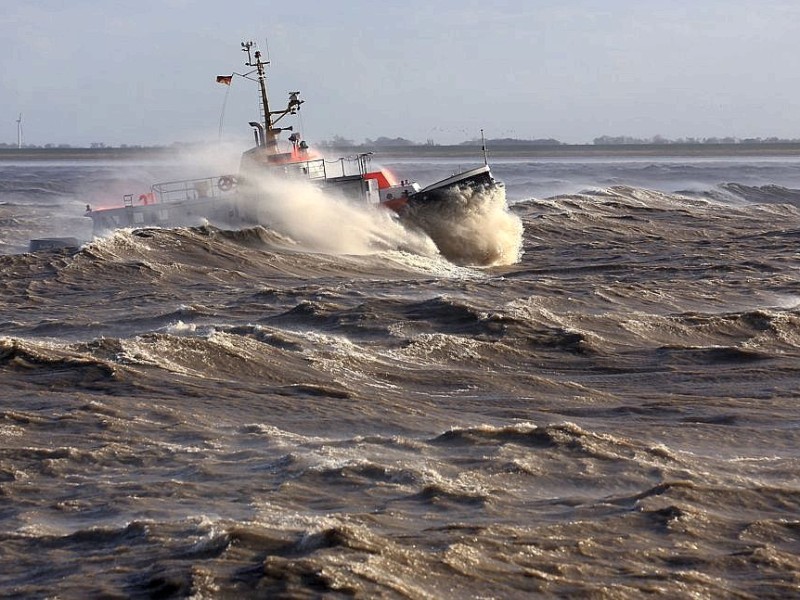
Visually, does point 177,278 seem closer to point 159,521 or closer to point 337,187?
point 337,187

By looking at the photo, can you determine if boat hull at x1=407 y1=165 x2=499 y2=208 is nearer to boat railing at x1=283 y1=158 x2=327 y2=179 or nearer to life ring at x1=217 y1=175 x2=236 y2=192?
boat railing at x1=283 y1=158 x2=327 y2=179

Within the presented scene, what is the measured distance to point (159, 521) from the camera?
10.1 meters

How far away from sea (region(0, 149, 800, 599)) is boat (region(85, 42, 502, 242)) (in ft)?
7.96

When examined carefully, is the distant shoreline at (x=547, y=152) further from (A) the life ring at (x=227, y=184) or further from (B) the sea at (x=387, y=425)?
(B) the sea at (x=387, y=425)

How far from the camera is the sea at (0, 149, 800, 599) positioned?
939 cm

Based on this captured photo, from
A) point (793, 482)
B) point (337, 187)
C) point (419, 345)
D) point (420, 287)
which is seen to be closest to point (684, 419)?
point (793, 482)

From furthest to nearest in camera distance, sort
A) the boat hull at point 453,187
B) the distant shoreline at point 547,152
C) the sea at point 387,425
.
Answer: the distant shoreline at point 547,152
the boat hull at point 453,187
the sea at point 387,425

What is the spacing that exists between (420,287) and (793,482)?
41.8ft

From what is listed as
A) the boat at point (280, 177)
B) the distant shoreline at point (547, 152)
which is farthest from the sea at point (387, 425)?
the distant shoreline at point (547, 152)

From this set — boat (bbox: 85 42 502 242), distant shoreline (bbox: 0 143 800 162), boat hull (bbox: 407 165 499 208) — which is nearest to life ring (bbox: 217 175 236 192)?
boat (bbox: 85 42 502 242)

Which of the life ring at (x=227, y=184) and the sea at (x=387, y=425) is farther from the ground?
the life ring at (x=227, y=184)

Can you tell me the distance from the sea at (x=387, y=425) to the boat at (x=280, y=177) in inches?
95.6

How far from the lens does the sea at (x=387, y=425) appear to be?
9.39m

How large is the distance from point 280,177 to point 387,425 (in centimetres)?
1903
